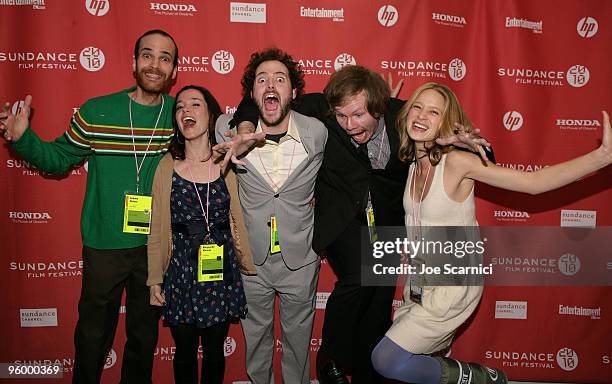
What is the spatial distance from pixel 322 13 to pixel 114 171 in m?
1.78

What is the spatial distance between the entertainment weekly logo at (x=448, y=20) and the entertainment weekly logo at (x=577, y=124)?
1025 mm

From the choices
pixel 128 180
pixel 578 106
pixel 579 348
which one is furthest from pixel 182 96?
pixel 579 348

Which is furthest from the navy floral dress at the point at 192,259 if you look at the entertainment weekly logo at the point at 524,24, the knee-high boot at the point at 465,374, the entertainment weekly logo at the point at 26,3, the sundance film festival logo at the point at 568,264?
the sundance film festival logo at the point at 568,264

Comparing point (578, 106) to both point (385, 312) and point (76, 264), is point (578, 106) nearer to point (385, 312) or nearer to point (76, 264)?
point (385, 312)

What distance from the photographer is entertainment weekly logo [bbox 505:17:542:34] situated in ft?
10.4

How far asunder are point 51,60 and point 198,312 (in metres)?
2.05

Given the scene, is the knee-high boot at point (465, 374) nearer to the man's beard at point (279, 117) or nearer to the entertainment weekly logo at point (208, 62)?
the man's beard at point (279, 117)

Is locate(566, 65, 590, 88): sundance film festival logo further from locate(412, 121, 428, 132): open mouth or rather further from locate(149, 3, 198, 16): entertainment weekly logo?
locate(149, 3, 198, 16): entertainment weekly logo

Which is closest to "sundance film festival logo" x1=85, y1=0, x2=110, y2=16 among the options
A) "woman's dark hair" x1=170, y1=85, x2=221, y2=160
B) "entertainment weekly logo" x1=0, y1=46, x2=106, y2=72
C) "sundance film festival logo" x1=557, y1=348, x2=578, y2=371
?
"entertainment weekly logo" x1=0, y1=46, x2=106, y2=72

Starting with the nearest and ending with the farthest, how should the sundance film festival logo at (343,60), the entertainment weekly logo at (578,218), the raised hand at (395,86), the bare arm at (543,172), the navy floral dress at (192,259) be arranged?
the bare arm at (543,172) → the navy floral dress at (192,259) → the raised hand at (395,86) → the sundance film festival logo at (343,60) → the entertainment weekly logo at (578,218)

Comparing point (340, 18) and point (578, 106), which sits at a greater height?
point (340, 18)

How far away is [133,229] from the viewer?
251 centimetres

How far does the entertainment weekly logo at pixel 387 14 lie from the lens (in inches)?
123

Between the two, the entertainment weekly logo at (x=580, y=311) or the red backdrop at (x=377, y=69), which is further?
the entertainment weekly logo at (x=580, y=311)
